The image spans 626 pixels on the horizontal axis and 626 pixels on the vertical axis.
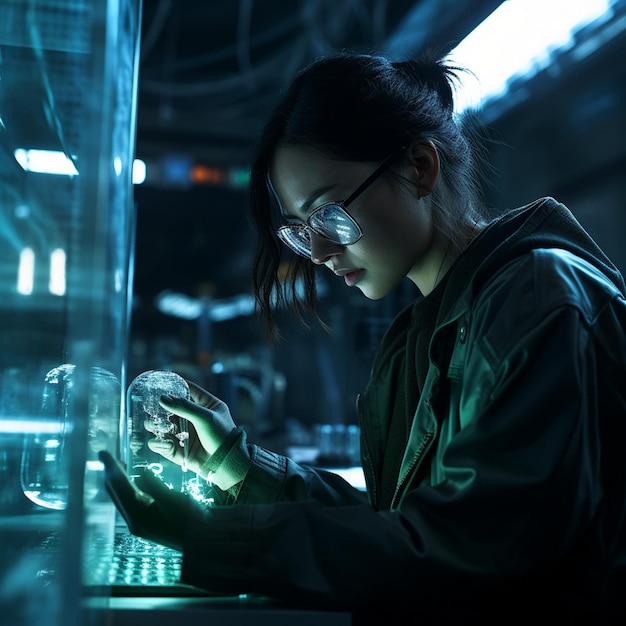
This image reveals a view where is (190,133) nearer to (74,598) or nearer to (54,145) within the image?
(54,145)

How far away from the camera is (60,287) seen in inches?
30.7

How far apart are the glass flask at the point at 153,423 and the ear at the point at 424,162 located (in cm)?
53

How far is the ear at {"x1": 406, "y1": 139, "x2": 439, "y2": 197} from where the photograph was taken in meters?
1.16

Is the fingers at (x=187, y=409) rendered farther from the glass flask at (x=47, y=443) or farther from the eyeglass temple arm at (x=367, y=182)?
the eyeglass temple arm at (x=367, y=182)

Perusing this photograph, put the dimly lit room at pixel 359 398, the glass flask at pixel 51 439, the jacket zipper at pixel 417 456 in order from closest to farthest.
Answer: the dimly lit room at pixel 359 398, the glass flask at pixel 51 439, the jacket zipper at pixel 417 456

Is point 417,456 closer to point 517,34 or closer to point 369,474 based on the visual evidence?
point 369,474

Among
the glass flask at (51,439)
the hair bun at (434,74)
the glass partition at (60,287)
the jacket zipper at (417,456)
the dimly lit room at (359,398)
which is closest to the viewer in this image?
the glass partition at (60,287)

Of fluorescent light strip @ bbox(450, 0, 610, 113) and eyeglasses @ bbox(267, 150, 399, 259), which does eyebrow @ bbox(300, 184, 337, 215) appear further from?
fluorescent light strip @ bbox(450, 0, 610, 113)

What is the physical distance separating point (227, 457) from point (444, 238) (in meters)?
0.54

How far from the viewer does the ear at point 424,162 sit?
1.16 meters

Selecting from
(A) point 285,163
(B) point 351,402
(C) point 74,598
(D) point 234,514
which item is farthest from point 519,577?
(B) point 351,402

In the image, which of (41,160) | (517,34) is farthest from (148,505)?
(517,34)

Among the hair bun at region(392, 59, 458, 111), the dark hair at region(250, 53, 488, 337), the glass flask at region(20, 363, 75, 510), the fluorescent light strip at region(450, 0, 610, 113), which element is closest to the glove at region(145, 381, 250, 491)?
the glass flask at region(20, 363, 75, 510)

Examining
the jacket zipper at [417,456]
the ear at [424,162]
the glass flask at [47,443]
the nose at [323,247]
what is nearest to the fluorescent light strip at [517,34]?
the ear at [424,162]
